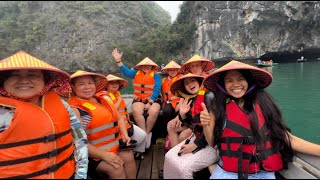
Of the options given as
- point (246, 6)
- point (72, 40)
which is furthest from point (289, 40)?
point (72, 40)

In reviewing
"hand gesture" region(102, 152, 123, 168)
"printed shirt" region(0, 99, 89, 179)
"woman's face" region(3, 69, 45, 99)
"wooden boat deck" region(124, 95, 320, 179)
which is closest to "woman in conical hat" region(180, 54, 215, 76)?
"wooden boat deck" region(124, 95, 320, 179)

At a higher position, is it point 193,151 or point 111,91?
point 111,91

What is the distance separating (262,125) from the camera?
59.3 inches

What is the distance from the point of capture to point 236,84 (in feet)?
5.29

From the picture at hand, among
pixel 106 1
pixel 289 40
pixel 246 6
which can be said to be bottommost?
pixel 289 40

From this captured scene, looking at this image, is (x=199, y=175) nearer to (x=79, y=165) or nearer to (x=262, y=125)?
(x=262, y=125)

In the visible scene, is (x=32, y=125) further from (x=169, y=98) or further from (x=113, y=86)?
(x=169, y=98)

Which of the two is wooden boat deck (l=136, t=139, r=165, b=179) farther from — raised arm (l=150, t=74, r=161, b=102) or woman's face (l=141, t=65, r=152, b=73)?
woman's face (l=141, t=65, r=152, b=73)

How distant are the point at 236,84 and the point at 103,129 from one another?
0.98 meters

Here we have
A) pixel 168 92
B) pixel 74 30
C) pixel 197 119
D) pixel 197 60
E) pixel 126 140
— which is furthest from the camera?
pixel 74 30

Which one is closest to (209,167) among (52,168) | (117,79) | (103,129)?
(103,129)

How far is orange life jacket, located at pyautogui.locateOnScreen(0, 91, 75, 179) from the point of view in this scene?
132 centimetres

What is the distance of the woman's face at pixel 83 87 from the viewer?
193 centimetres

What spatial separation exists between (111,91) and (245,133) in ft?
6.12
